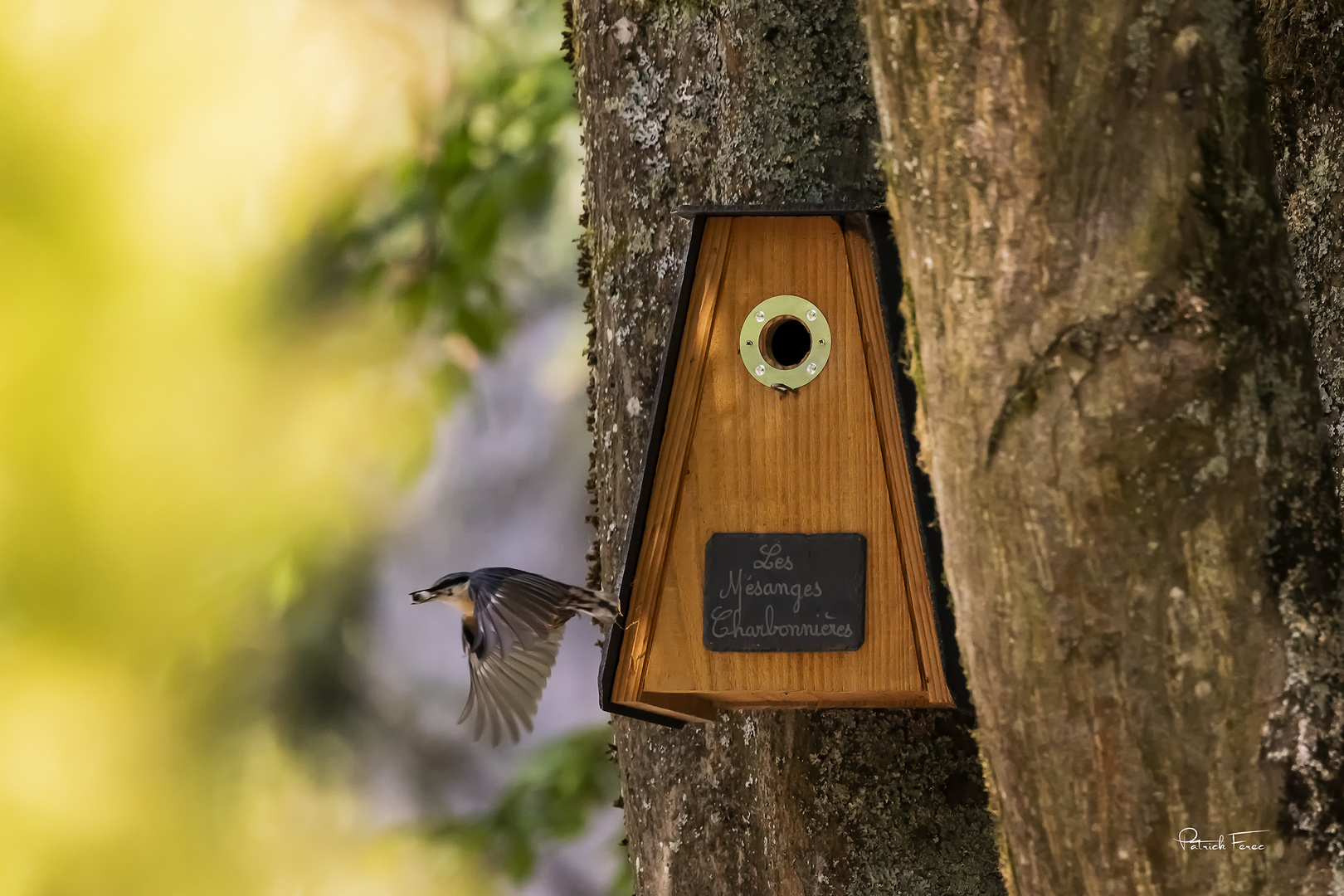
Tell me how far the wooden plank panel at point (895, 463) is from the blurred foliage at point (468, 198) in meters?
1.65

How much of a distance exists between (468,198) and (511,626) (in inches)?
64.7

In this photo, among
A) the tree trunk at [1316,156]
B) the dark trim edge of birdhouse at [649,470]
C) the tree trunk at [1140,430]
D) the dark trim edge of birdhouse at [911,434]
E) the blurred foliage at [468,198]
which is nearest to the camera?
the tree trunk at [1140,430]

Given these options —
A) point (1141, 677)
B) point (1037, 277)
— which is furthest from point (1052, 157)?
point (1141, 677)

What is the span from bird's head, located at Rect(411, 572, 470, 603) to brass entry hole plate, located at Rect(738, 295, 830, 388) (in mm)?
539

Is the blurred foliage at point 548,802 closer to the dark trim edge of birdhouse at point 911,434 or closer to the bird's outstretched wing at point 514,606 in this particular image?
the bird's outstretched wing at point 514,606

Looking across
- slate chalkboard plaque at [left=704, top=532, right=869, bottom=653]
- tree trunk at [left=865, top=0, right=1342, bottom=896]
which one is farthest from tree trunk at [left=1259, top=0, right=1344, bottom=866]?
tree trunk at [left=865, top=0, right=1342, bottom=896]

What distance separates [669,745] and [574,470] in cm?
192

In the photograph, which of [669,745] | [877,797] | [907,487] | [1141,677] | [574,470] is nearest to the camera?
[1141,677]

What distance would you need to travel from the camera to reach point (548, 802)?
9.98ft

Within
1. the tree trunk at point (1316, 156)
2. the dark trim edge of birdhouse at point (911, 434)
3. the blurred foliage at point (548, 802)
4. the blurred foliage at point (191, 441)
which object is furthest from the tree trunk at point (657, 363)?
the blurred foliage at point (191, 441)

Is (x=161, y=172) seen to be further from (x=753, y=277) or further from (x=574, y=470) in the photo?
(x=753, y=277)

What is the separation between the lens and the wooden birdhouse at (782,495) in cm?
157

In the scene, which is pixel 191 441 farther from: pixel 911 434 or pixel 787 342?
pixel 911 434

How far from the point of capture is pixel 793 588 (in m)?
1.57
